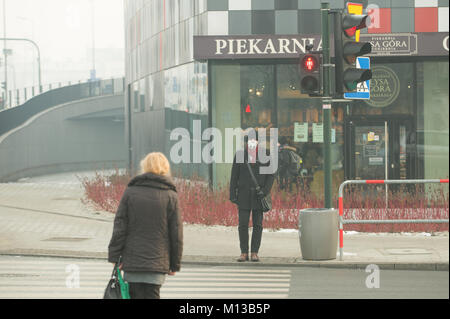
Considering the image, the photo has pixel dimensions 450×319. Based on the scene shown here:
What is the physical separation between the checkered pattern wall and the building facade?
1.1 inches

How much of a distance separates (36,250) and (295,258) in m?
4.29

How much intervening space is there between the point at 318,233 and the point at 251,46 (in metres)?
11.1

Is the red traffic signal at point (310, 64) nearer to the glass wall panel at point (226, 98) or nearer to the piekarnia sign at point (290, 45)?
the piekarnia sign at point (290, 45)

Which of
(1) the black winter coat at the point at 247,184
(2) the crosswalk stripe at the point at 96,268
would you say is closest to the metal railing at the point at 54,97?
(2) the crosswalk stripe at the point at 96,268

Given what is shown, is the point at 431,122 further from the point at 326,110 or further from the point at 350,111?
the point at 326,110

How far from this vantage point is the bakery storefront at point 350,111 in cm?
2258

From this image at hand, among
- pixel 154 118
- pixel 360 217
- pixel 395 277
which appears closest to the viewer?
pixel 395 277

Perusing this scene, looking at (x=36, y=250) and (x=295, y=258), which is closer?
(x=295, y=258)

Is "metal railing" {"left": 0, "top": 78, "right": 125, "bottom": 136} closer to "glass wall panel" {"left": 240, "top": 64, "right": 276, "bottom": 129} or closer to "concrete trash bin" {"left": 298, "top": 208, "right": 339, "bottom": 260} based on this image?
"glass wall panel" {"left": 240, "top": 64, "right": 276, "bottom": 129}

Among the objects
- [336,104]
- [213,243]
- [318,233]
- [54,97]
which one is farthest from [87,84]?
[318,233]

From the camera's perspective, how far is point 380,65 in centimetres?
2294

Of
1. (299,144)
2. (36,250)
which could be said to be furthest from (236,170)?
(299,144)
